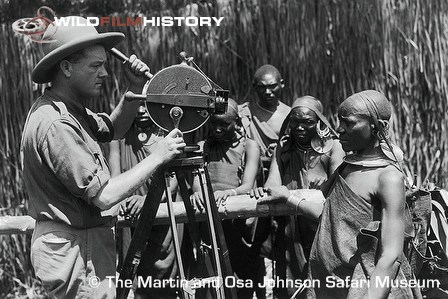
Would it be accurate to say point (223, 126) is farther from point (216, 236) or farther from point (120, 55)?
point (120, 55)

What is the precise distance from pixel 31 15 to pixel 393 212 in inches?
162

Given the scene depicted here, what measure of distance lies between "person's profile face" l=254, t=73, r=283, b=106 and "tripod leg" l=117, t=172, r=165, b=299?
2.28 meters

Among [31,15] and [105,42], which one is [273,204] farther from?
[31,15]

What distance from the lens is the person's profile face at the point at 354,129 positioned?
3369 mm

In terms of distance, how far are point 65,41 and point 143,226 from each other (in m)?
0.98

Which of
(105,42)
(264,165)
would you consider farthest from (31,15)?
(105,42)

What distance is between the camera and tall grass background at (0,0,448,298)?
20.2 ft

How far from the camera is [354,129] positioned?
338 centimetres

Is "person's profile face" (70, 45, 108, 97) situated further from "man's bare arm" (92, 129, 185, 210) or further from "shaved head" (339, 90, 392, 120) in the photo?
"shaved head" (339, 90, 392, 120)

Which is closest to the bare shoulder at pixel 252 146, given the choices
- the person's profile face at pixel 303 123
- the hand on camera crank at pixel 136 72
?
the person's profile face at pixel 303 123
